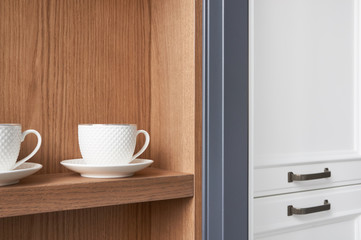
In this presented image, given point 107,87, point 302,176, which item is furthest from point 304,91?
point 107,87

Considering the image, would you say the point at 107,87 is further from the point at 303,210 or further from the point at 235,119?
the point at 303,210

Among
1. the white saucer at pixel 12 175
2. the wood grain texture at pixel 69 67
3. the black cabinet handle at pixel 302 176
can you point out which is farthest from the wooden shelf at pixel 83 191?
the black cabinet handle at pixel 302 176

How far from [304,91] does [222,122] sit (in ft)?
0.92

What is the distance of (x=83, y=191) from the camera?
63 cm

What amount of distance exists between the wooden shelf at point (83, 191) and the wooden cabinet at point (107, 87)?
50 mm

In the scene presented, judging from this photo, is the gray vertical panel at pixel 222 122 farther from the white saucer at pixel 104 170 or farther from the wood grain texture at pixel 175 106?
the white saucer at pixel 104 170

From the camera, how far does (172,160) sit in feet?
2.60

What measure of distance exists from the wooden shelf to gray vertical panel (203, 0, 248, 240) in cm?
5

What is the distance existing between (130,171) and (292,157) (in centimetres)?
39

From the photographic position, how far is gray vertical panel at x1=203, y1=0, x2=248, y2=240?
720 mm

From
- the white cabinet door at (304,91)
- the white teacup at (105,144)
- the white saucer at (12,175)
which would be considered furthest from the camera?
the white cabinet door at (304,91)

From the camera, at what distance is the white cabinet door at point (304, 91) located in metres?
0.83

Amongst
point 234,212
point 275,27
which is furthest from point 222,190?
point 275,27

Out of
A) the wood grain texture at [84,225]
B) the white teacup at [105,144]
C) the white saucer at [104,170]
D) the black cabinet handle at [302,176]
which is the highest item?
the white teacup at [105,144]
